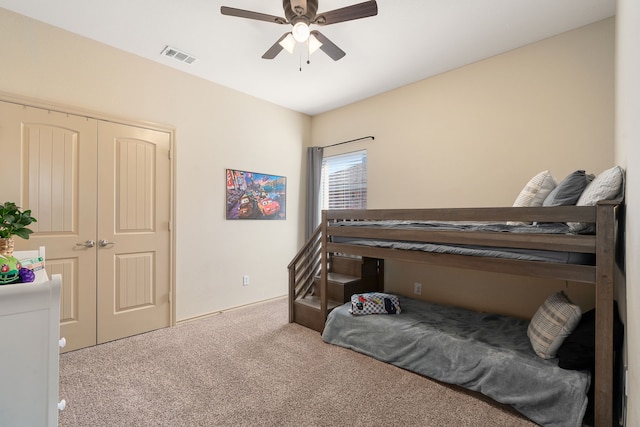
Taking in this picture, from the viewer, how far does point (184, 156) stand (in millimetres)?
3283

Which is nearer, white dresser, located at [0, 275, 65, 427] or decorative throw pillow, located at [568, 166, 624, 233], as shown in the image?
white dresser, located at [0, 275, 65, 427]

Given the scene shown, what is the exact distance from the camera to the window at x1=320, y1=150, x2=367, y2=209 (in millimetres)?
4047

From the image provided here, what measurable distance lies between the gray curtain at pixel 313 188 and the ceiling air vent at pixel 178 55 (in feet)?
6.56

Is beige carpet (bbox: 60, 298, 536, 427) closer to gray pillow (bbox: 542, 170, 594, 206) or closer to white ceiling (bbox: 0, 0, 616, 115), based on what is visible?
gray pillow (bbox: 542, 170, 594, 206)

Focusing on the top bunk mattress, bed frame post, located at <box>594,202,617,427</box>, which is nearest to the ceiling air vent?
the top bunk mattress

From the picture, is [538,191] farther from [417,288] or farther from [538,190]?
[417,288]

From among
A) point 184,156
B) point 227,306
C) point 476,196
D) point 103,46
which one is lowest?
point 227,306

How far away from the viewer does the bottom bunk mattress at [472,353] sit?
64.9 inches

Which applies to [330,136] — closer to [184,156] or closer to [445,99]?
[445,99]

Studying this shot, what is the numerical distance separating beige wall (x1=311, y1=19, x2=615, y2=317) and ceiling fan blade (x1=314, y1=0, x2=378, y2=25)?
1.74 meters

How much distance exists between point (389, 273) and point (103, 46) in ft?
12.4

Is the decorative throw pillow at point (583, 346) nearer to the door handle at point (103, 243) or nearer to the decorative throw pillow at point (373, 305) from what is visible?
the decorative throw pillow at point (373, 305)

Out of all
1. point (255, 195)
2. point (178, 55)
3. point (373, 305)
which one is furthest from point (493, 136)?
point (178, 55)

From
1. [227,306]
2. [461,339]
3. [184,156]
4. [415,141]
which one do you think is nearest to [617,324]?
[461,339]
